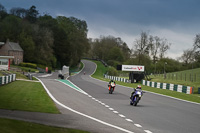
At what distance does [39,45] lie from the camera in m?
116

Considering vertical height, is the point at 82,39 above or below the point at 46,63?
above

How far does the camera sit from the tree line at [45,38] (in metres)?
113

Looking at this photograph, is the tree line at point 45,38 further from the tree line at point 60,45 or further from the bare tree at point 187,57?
the bare tree at point 187,57

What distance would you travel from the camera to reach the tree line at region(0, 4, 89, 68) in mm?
113006

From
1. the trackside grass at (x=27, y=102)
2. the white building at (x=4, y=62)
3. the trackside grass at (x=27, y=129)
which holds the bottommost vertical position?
the trackside grass at (x=27, y=102)

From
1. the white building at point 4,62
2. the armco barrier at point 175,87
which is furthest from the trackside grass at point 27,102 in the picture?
the white building at point 4,62

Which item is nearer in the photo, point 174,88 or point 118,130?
point 118,130

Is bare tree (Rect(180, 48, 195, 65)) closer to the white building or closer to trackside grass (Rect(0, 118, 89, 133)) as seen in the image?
the white building

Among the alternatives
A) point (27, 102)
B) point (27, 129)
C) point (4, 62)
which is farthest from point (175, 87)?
point (4, 62)

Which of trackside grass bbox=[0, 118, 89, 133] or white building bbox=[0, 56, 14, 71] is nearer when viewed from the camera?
trackside grass bbox=[0, 118, 89, 133]

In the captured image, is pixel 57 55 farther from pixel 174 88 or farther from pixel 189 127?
pixel 189 127

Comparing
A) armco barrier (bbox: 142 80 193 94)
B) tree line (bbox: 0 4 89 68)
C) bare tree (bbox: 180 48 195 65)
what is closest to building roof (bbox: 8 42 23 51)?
tree line (bbox: 0 4 89 68)

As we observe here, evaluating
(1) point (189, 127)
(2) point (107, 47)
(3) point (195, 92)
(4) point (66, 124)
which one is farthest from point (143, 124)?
(2) point (107, 47)

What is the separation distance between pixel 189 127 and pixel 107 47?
155015 millimetres
